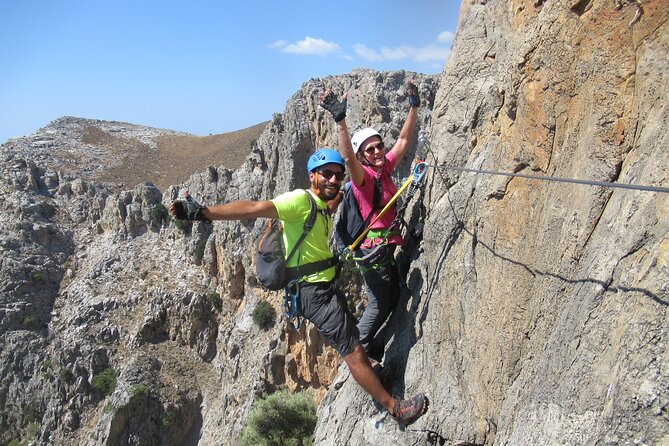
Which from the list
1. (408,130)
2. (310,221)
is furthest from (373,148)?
(310,221)

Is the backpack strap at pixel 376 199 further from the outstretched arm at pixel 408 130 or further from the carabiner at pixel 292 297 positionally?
the carabiner at pixel 292 297

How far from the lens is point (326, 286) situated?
7.45 metres

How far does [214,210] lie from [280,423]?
24.1 m

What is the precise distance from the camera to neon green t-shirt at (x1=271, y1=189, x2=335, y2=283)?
684 cm

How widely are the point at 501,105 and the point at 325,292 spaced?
12.2 ft

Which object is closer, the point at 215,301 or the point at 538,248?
the point at 538,248

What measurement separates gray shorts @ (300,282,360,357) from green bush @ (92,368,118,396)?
4193 centimetres

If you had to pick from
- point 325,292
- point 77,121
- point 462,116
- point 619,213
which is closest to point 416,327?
point 325,292

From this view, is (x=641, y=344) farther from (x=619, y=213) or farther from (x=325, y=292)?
(x=325, y=292)

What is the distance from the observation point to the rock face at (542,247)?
11.7 ft

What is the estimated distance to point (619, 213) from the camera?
411 centimetres

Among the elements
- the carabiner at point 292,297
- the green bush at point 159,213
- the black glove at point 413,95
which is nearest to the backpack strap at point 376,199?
the carabiner at point 292,297

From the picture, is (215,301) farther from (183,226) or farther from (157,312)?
(183,226)

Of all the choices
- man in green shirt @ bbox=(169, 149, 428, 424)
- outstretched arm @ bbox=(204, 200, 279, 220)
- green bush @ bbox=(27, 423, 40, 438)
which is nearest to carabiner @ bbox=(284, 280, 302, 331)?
man in green shirt @ bbox=(169, 149, 428, 424)
